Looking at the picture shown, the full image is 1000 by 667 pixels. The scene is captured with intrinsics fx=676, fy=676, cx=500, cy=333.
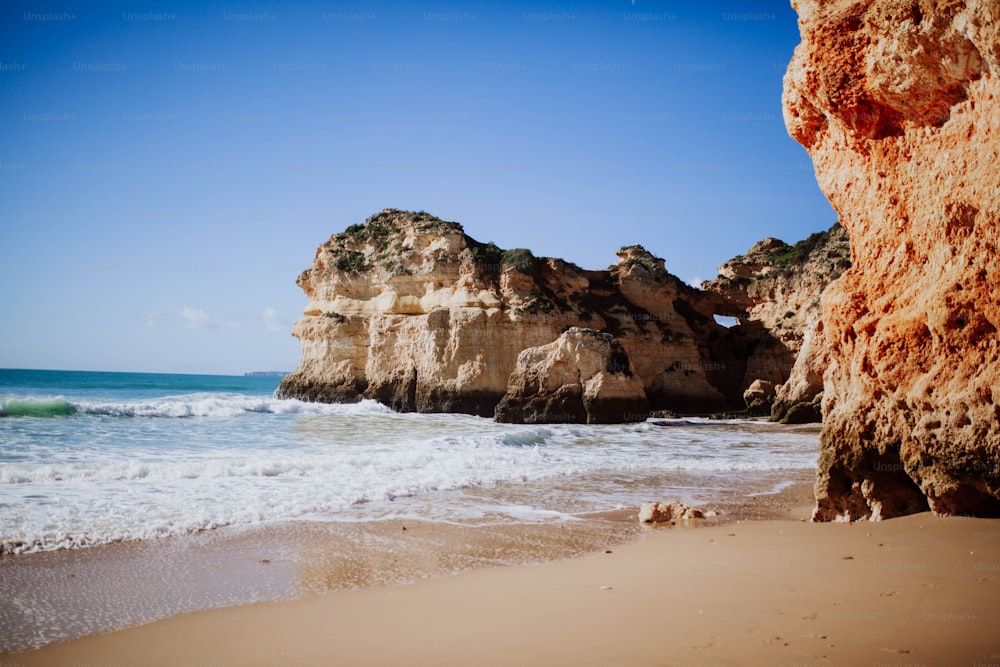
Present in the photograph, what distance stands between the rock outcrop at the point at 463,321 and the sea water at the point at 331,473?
990 cm

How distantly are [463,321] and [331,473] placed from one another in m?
20.6

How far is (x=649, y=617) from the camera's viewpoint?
14.6 ft

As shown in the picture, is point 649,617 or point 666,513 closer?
point 649,617

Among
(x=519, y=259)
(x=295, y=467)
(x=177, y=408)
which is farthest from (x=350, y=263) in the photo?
(x=295, y=467)

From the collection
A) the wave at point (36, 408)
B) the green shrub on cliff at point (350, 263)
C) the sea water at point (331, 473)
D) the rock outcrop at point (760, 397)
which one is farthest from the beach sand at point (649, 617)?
the green shrub on cliff at point (350, 263)

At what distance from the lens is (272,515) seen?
8148 millimetres

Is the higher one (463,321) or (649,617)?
(463,321)

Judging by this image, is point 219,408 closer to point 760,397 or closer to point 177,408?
point 177,408

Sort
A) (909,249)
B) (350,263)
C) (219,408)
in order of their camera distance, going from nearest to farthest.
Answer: (909,249) → (219,408) → (350,263)

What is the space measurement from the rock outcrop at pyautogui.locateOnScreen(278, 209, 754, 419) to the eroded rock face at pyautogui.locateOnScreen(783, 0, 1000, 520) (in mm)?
23180

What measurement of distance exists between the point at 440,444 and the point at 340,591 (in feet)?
37.3

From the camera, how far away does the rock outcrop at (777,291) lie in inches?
1371

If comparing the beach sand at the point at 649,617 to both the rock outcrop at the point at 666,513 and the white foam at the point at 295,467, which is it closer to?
the rock outcrop at the point at 666,513

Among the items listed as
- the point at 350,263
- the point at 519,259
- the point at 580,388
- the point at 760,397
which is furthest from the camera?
the point at 350,263
